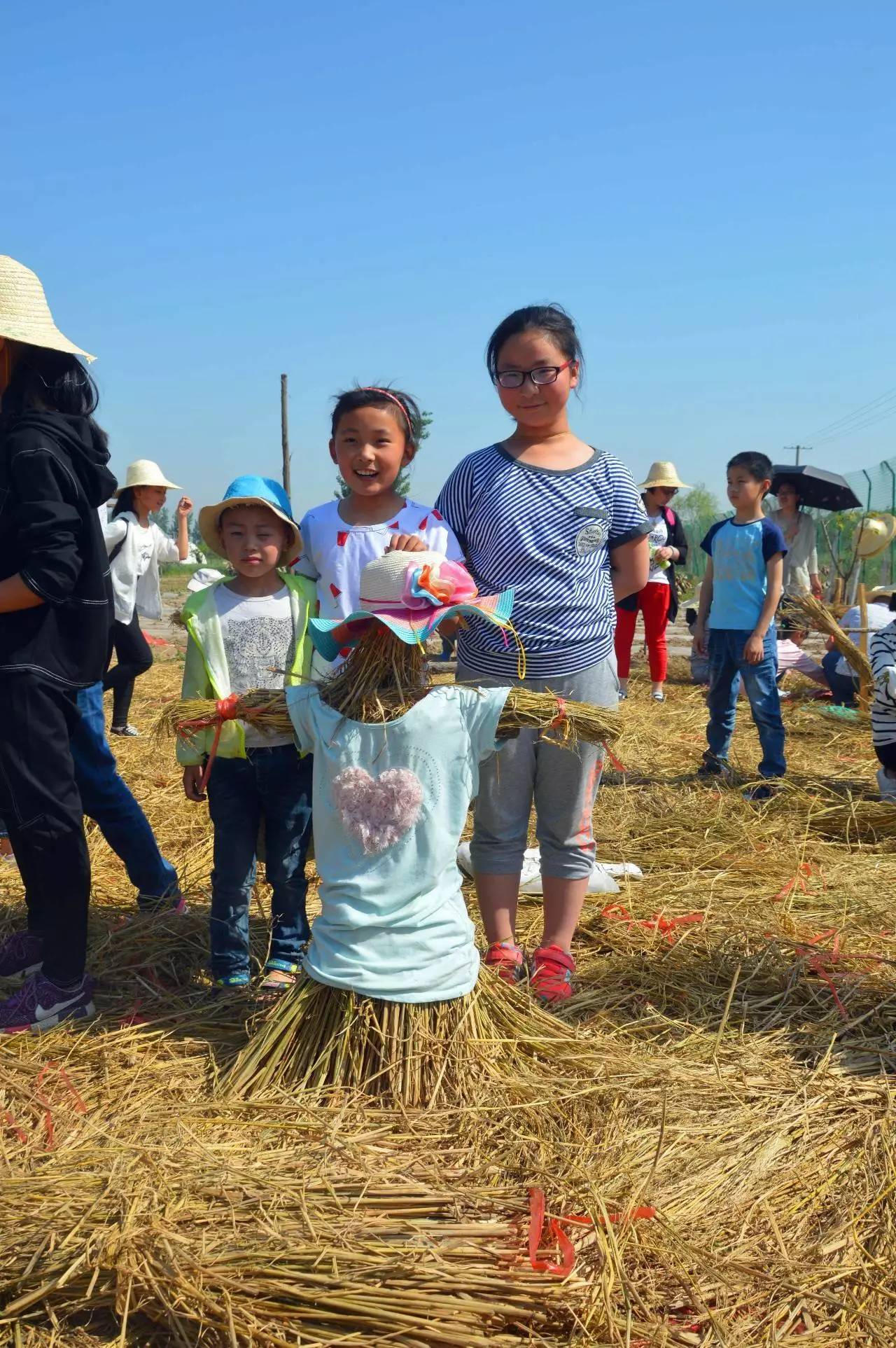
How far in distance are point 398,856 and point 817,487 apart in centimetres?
867

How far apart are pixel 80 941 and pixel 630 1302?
189cm

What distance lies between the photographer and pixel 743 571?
6211mm

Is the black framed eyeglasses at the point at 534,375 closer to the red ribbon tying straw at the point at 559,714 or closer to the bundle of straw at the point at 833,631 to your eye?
the red ribbon tying straw at the point at 559,714

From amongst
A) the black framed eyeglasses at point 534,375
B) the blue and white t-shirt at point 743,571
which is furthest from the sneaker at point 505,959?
the blue and white t-shirt at point 743,571

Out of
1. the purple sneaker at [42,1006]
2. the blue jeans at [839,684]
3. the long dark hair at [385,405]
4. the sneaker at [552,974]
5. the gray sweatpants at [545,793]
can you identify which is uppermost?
the long dark hair at [385,405]

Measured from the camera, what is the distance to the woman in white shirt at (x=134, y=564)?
7000mm

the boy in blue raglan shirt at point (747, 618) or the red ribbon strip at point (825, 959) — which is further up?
the boy in blue raglan shirt at point (747, 618)

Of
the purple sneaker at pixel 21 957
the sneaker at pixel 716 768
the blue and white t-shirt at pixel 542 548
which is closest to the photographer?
the blue and white t-shirt at pixel 542 548

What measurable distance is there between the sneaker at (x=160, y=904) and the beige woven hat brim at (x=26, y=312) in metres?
1.93

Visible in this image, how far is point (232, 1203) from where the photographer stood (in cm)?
214

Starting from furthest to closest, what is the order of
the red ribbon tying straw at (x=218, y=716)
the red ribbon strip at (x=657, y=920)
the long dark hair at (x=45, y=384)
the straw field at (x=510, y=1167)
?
the red ribbon strip at (x=657, y=920), the long dark hair at (x=45, y=384), the red ribbon tying straw at (x=218, y=716), the straw field at (x=510, y=1167)

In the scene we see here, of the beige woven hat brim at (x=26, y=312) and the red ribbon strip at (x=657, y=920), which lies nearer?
the beige woven hat brim at (x=26, y=312)

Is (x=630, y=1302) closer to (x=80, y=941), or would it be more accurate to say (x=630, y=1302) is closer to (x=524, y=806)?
(x=524, y=806)

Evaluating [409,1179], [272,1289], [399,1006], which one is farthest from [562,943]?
[272,1289]
